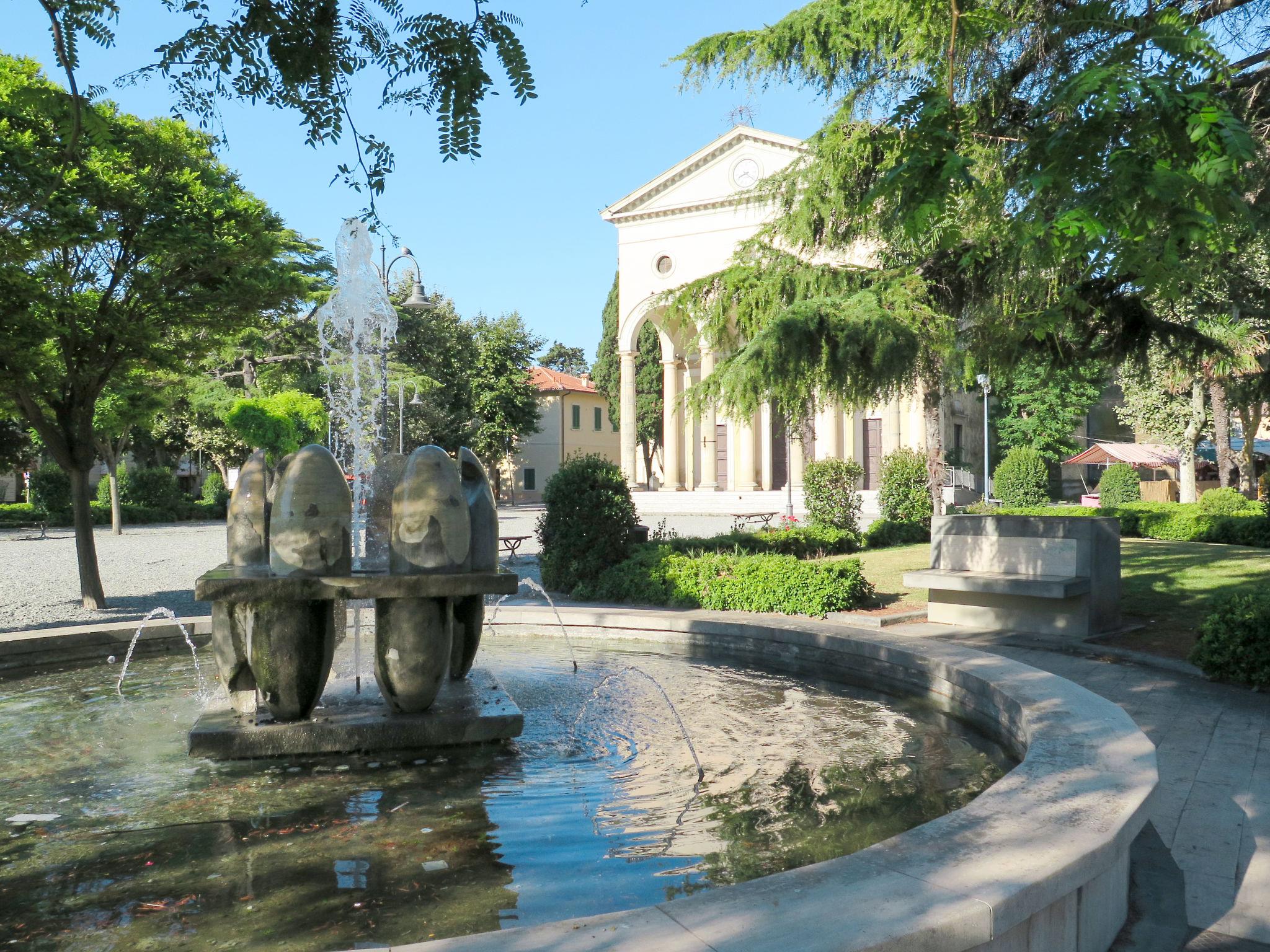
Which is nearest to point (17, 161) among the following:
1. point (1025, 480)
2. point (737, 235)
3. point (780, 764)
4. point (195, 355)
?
point (195, 355)

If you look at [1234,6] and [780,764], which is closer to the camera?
[780,764]

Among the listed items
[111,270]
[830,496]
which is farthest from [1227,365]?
[111,270]

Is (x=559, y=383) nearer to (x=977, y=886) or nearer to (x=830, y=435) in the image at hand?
Answer: (x=830, y=435)

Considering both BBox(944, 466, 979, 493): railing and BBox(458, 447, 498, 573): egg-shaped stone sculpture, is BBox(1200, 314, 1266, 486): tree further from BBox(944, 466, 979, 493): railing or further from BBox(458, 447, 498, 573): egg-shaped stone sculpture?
BBox(944, 466, 979, 493): railing

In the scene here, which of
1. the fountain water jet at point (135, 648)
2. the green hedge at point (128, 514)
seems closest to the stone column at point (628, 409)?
the green hedge at point (128, 514)

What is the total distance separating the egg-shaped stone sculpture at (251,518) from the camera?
5.71 meters

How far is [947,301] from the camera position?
1378 centimetres

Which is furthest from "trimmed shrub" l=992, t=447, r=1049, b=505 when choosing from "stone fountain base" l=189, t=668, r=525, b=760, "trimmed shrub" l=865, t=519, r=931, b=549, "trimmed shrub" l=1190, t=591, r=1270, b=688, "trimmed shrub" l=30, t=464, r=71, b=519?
"trimmed shrub" l=30, t=464, r=71, b=519

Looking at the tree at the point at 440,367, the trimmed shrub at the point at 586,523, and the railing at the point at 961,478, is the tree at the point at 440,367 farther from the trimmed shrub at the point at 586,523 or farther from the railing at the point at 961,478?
the trimmed shrub at the point at 586,523

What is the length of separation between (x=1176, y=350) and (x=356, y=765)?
31.7 feet

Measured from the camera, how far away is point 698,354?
4362 cm

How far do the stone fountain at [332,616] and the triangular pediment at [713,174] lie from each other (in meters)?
41.3

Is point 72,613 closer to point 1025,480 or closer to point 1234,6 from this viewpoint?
point 1234,6

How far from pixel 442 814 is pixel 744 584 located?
21.8ft
